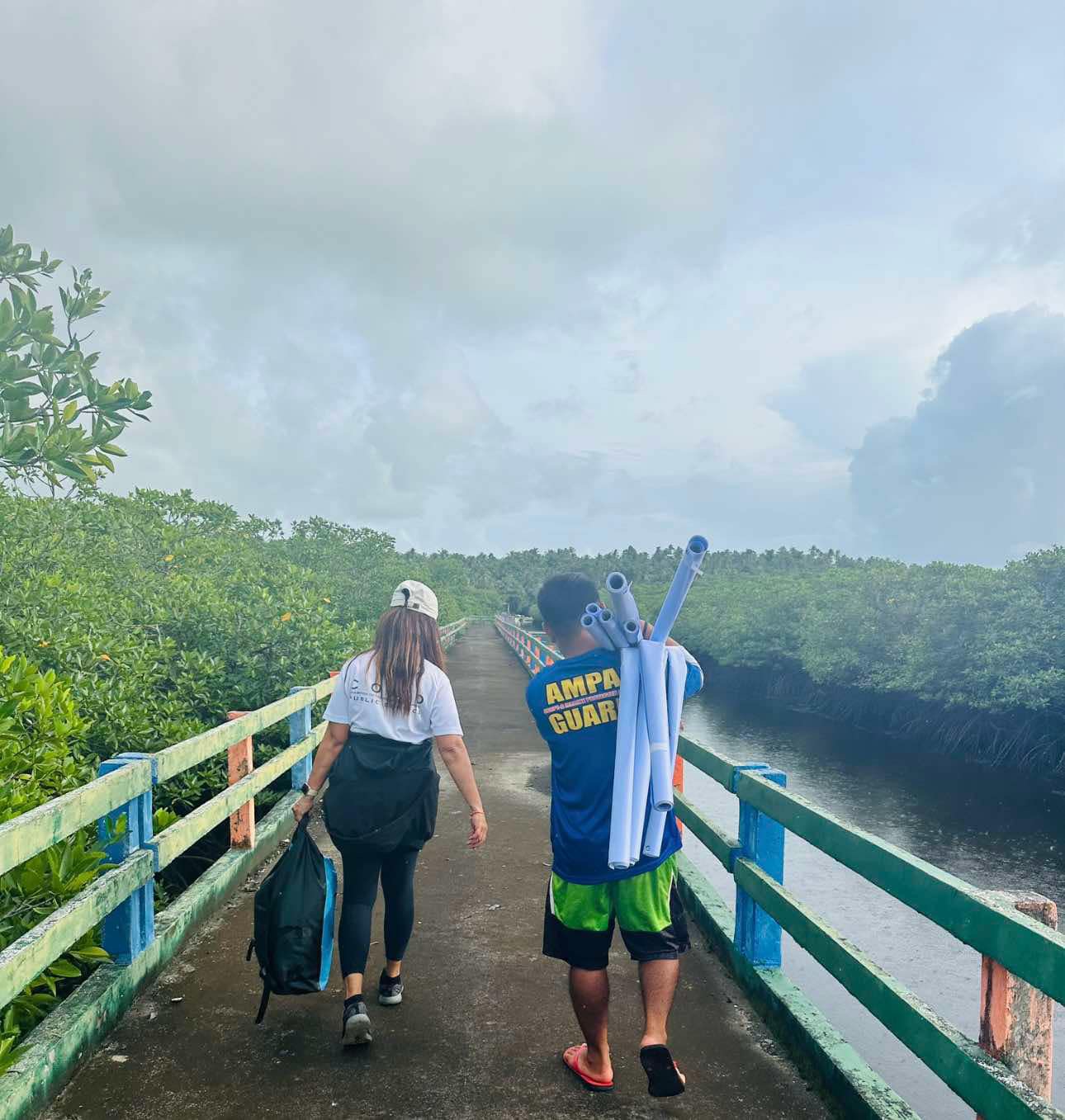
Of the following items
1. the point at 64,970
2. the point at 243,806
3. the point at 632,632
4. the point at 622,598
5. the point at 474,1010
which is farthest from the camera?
the point at 243,806

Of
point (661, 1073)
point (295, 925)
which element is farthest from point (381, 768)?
point (661, 1073)

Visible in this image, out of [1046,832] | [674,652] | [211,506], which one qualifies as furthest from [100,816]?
[211,506]

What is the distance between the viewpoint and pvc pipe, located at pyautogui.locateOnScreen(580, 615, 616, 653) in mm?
3160

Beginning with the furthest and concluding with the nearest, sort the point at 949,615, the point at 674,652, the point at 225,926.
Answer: the point at 949,615 < the point at 225,926 < the point at 674,652

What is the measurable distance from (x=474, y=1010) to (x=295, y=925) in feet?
3.21

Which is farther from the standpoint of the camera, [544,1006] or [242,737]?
[242,737]

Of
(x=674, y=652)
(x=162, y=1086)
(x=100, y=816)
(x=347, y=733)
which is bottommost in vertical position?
(x=162, y=1086)

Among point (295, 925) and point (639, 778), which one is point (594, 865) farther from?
point (295, 925)

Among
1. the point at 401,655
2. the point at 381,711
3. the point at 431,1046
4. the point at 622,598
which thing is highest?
the point at 622,598

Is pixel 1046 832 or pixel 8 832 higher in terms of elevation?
pixel 8 832

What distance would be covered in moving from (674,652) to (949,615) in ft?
74.3

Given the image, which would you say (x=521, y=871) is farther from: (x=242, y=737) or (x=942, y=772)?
(x=942, y=772)

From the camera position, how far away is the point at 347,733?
3.97 metres

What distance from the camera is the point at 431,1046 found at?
12.6ft
